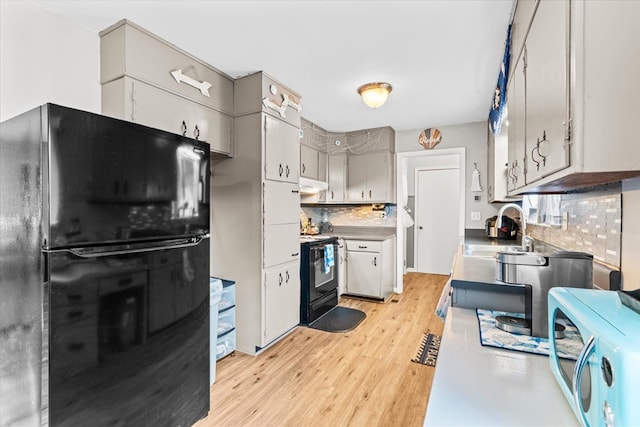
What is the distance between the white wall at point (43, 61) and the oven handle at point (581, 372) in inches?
96.8

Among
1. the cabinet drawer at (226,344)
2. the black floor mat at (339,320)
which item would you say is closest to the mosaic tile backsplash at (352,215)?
the black floor mat at (339,320)

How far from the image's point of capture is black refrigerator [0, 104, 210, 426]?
1.06 m

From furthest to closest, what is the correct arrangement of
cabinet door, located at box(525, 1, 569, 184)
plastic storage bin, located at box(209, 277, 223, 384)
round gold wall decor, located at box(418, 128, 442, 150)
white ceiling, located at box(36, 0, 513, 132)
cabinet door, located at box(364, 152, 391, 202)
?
cabinet door, located at box(364, 152, 391, 202) < round gold wall decor, located at box(418, 128, 442, 150) < plastic storage bin, located at box(209, 277, 223, 384) < white ceiling, located at box(36, 0, 513, 132) < cabinet door, located at box(525, 1, 569, 184)

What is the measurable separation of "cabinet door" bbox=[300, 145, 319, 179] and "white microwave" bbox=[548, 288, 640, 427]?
3.32 m

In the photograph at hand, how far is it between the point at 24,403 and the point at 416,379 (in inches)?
86.7

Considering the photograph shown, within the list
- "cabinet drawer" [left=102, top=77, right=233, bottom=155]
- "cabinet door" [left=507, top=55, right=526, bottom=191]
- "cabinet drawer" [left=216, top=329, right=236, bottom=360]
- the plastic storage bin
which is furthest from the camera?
"cabinet drawer" [left=216, top=329, right=236, bottom=360]

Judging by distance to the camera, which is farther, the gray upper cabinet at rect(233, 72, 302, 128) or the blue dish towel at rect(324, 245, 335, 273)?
the blue dish towel at rect(324, 245, 335, 273)

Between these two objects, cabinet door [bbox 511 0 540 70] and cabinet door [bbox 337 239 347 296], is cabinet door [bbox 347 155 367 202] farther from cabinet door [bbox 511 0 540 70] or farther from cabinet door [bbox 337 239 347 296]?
cabinet door [bbox 511 0 540 70]

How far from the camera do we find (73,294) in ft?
3.60

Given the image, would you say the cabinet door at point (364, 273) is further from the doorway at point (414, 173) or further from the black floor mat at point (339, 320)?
the doorway at point (414, 173)

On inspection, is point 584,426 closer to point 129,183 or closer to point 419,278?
point 129,183

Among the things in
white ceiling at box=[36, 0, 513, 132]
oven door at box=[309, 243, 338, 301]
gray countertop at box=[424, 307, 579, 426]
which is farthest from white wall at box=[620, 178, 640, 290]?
oven door at box=[309, 243, 338, 301]

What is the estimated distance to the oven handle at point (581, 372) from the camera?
0.60 metres

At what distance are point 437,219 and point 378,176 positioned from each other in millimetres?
2141
